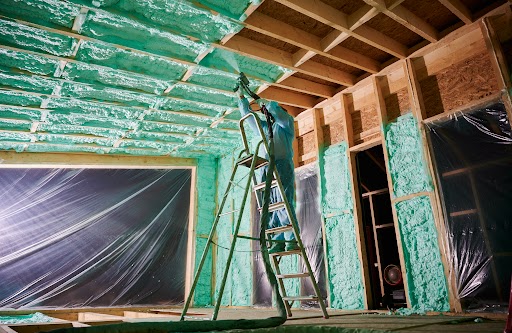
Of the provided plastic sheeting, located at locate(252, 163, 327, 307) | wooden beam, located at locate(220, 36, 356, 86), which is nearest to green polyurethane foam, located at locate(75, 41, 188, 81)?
wooden beam, located at locate(220, 36, 356, 86)

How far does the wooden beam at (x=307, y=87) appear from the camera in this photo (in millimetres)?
3922

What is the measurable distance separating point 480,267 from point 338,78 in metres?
2.39

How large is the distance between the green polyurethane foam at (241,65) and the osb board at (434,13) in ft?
4.51

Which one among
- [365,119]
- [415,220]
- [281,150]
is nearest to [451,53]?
[365,119]

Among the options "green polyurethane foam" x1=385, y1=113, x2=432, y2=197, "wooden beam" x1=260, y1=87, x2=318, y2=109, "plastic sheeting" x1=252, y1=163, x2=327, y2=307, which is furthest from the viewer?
"wooden beam" x1=260, y1=87, x2=318, y2=109

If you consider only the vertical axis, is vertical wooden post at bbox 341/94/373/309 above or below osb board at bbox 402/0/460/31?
below

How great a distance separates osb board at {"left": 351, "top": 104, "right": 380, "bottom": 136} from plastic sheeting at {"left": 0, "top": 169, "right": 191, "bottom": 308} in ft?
11.4

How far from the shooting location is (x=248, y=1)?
266cm

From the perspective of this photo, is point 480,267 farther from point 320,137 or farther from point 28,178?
point 28,178

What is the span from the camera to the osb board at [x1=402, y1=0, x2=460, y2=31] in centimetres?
291

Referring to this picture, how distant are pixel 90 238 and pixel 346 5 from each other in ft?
16.6

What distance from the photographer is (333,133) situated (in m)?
4.14

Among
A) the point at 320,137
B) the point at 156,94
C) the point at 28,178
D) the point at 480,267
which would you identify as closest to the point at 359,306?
the point at 480,267

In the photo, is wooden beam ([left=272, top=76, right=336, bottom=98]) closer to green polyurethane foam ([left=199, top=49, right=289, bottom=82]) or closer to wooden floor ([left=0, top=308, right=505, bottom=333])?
green polyurethane foam ([left=199, top=49, right=289, bottom=82])
